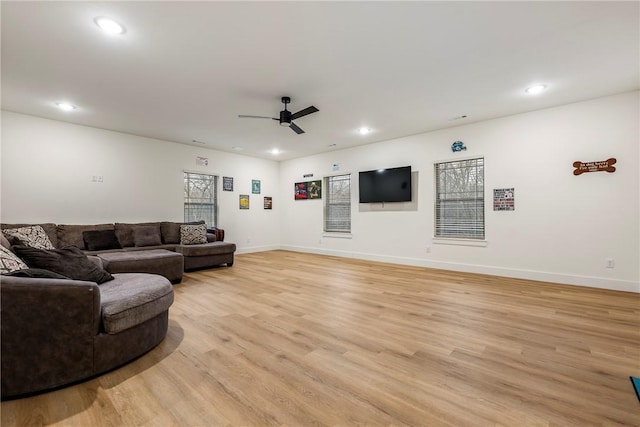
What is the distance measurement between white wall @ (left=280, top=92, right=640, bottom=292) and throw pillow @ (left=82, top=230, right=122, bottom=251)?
554 cm

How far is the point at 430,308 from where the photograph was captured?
333cm

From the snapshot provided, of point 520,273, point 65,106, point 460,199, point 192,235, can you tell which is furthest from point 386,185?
point 65,106

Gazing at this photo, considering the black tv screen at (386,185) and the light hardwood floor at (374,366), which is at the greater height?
the black tv screen at (386,185)

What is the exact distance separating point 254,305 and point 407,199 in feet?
13.3

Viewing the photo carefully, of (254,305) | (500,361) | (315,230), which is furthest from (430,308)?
(315,230)

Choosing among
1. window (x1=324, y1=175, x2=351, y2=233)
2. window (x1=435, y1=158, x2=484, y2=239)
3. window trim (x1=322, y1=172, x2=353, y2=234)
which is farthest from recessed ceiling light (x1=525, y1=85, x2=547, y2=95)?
window (x1=324, y1=175, x2=351, y2=233)

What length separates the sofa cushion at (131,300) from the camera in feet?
6.25

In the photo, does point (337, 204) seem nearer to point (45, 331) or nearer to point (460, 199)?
point (460, 199)

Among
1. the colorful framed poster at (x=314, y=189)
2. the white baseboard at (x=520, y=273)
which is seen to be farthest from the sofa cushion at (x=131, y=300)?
the colorful framed poster at (x=314, y=189)

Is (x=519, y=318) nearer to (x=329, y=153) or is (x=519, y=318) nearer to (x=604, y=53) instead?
(x=604, y=53)

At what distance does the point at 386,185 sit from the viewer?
21.2 ft

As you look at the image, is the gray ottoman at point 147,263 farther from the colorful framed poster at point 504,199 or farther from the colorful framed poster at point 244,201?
the colorful framed poster at point 504,199

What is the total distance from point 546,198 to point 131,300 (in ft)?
18.9

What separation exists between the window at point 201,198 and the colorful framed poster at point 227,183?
7.0 inches
